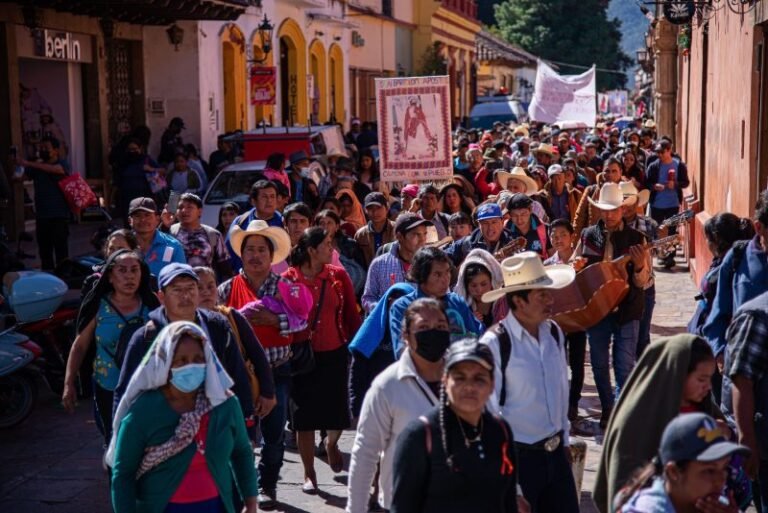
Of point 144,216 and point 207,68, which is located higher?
point 207,68

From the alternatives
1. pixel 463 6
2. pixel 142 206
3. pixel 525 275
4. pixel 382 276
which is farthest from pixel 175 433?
pixel 463 6

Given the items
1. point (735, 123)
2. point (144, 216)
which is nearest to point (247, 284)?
point (144, 216)

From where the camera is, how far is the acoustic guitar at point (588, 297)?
8930 millimetres

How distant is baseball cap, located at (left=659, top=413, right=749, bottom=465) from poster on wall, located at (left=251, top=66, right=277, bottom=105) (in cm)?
2362

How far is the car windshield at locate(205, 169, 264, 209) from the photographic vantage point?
17.3 m

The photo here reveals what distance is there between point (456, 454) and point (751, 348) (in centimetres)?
167

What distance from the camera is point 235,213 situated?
12312 millimetres

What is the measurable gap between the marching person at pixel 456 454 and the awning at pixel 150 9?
16.1 metres

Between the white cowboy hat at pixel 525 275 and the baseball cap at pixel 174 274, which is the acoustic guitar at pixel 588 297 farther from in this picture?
the baseball cap at pixel 174 274

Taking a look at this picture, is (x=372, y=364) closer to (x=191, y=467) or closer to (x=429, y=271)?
(x=429, y=271)

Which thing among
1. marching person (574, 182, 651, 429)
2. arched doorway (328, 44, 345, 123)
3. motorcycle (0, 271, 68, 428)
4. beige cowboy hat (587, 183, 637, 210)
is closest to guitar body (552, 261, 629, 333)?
marching person (574, 182, 651, 429)

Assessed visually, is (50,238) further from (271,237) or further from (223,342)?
(223,342)

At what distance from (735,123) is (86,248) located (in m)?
10.3

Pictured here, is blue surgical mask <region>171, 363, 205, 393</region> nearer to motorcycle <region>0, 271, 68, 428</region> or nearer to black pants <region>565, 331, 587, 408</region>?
motorcycle <region>0, 271, 68, 428</region>
